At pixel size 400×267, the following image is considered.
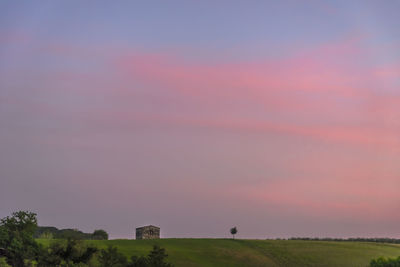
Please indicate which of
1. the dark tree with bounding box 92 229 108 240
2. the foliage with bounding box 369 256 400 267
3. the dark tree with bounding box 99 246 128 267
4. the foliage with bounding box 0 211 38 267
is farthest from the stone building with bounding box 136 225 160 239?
the dark tree with bounding box 99 246 128 267

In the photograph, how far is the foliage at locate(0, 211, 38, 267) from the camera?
27750 millimetres

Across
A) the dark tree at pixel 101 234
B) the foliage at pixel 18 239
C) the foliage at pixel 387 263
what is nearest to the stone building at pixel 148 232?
the dark tree at pixel 101 234

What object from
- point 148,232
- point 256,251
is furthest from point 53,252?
point 148,232

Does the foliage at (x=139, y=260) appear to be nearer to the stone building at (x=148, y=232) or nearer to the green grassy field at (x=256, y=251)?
the green grassy field at (x=256, y=251)

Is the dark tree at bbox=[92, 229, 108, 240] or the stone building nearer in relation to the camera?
→ the stone building

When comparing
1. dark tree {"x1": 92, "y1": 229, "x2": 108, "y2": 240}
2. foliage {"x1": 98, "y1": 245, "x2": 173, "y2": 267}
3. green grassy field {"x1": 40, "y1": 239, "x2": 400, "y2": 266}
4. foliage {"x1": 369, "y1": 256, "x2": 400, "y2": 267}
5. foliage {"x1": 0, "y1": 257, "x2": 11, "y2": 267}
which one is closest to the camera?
foliage {"x1": 98, "y1": 245, "x2": 173, "y2": 267}

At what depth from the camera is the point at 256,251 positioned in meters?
111

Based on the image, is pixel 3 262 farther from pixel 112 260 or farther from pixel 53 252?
pixel 112 260

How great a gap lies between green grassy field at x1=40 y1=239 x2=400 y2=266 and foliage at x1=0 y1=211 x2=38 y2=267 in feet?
204

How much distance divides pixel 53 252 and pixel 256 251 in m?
92.3

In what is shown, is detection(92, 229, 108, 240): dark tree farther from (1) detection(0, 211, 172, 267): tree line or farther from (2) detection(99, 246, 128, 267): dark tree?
(2) detection(99, 246, 128, 267): dark tree

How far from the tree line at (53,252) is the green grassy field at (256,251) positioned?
62.3 metres

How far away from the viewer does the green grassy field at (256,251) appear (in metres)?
97.9

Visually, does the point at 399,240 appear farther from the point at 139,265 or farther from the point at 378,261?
the point at 139,265
